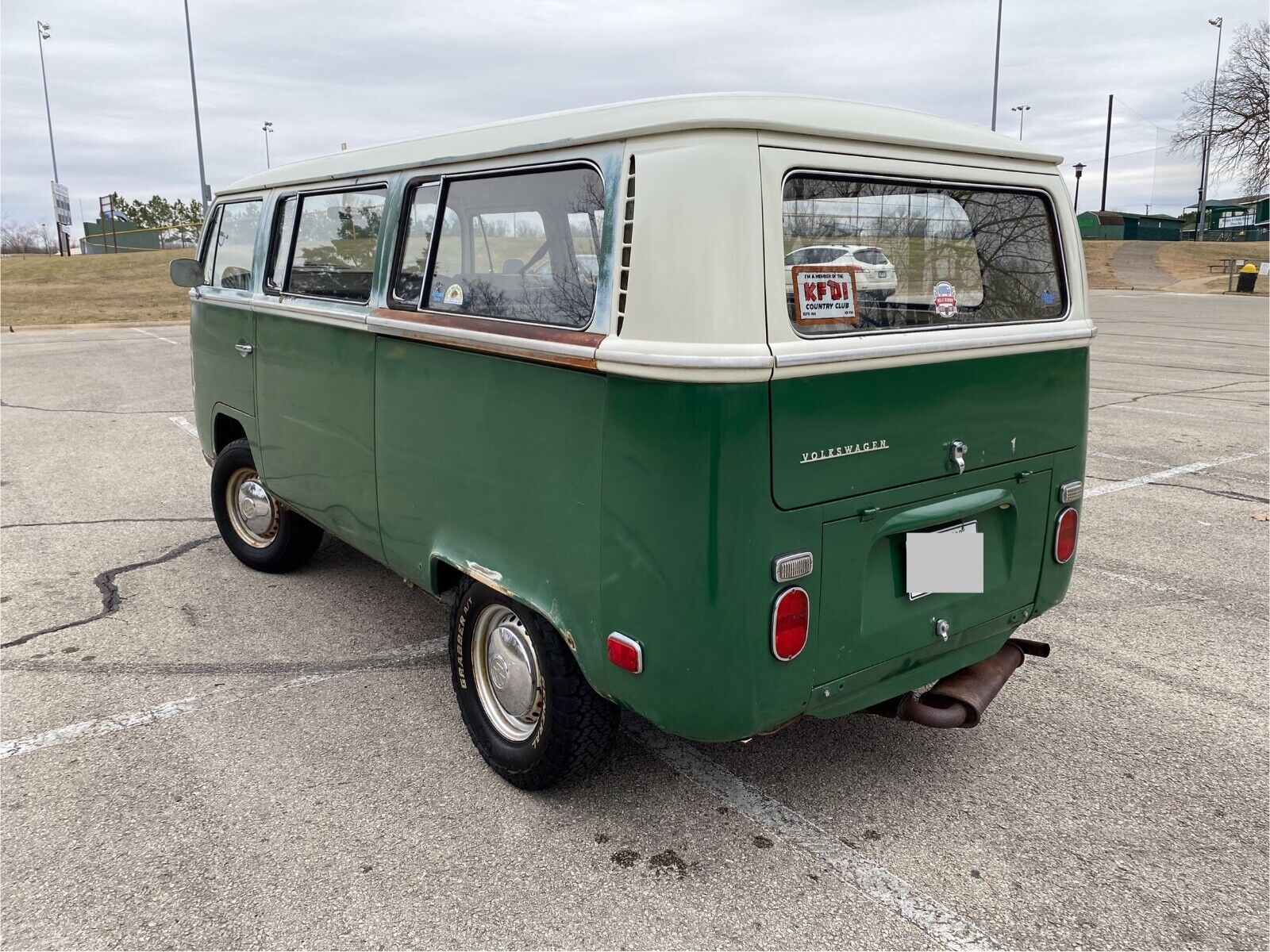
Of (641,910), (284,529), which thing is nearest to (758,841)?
(641,910)

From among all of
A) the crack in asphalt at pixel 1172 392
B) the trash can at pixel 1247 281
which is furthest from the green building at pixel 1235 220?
the crack in asphalt at pixel 1172 392

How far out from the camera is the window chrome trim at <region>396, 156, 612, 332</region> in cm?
262

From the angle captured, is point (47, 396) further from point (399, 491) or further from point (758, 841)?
point (758, 841)

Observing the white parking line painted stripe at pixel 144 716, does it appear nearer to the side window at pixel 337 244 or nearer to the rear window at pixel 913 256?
the side window at pixel 337 244

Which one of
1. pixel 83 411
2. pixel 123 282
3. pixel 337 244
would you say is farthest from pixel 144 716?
pixel 123 282

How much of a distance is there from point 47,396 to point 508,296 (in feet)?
34.6

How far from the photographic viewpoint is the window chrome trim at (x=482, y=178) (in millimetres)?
2619

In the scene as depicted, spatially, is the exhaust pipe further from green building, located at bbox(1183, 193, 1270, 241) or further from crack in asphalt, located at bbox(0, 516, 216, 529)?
green building, located at bbox(1183, 193, 1270, 241)

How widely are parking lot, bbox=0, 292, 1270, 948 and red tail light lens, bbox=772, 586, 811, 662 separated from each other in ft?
2.35

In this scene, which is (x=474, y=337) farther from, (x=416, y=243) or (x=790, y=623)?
(x=790, y=623)

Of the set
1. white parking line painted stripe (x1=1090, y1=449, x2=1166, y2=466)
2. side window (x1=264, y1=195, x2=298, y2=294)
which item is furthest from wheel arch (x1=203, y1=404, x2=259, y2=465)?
white parking line painted stripe (x1=1090, y1=449, x2=1166, y2=466)

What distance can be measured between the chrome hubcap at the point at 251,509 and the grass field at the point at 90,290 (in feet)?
68.2

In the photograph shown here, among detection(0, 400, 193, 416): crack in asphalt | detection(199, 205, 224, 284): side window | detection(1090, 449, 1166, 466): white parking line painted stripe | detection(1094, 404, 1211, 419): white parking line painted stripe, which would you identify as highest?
detection(199, 205, 224, 284): side window

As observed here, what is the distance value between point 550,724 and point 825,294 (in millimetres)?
1529
